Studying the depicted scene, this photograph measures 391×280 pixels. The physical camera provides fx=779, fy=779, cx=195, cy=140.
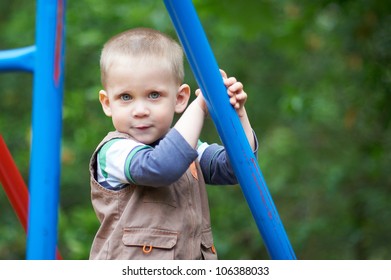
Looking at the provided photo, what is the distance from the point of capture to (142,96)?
2.01 m

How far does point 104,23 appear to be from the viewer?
5352mm

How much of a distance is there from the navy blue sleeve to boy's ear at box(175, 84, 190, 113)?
0.19m

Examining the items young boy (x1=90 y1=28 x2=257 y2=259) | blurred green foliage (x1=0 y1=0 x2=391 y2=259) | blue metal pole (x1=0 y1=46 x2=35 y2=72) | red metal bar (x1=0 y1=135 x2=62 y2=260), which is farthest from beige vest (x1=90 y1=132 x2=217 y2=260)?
blurred green foliage (x1=0 y1=0 x2=391 y2=259)

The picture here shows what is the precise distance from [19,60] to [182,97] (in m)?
0.58

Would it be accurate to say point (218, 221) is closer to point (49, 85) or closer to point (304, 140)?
point (304, 140)

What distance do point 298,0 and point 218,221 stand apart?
69.4 inches

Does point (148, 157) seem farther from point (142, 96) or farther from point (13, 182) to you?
point (13, 182)

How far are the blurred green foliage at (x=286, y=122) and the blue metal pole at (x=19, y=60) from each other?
2376 millimetres

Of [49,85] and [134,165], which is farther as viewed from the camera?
[134,165]

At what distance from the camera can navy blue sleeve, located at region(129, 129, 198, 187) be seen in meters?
1.92

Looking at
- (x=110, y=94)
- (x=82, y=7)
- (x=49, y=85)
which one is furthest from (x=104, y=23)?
(x=49, y=85)

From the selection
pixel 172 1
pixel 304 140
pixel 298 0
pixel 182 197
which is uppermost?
pixel 298 0

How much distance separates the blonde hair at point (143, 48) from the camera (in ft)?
6.64

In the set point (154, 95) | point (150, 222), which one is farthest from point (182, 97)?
point (150, 222)
